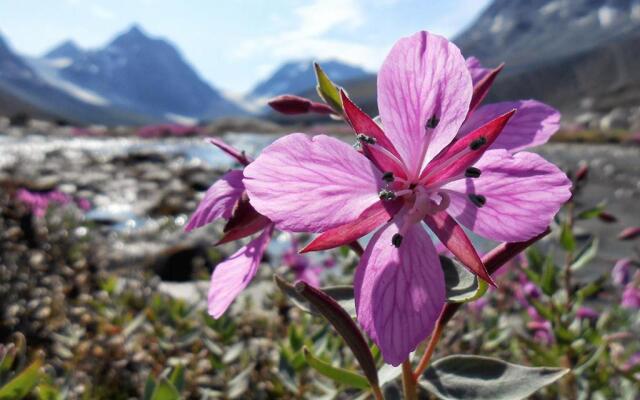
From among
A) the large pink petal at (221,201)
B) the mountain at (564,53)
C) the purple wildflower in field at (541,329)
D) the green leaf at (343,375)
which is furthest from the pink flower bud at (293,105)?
the mountain at (564,53)

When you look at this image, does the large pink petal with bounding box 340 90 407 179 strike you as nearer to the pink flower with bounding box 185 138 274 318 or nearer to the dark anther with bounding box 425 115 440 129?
the dark anther with bounding box 425 115 440 129

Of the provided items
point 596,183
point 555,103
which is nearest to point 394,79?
point 596,183

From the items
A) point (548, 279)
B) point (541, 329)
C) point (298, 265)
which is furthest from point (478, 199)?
point (298, 265)

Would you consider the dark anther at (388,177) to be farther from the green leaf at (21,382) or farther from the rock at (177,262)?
the rock at (177,262)

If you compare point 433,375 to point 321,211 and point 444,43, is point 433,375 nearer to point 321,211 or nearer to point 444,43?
point 321,211

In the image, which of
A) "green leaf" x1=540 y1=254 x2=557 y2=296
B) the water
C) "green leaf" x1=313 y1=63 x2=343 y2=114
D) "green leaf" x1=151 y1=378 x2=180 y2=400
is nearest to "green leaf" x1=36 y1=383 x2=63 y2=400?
"green leaf" x1=151 y1=378 x2=180 y2=400

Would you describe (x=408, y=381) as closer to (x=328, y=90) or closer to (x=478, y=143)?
(x=478, y=143)
